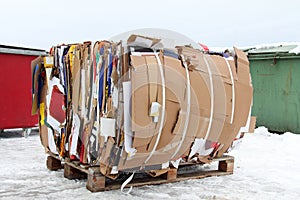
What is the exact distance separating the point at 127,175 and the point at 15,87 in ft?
11.7

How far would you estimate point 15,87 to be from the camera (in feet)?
22.4

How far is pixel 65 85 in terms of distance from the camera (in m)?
4.04

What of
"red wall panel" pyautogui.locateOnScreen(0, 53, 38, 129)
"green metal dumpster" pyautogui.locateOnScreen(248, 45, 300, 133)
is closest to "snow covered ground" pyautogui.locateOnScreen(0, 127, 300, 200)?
"red wall panel" pyautogui.locateOnScreen(0, 53, 38, 129)

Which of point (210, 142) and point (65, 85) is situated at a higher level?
point (65, 85)

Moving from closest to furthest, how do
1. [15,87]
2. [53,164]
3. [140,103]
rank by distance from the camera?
1. [140,103]
2. [53,164]
3. [15,87]

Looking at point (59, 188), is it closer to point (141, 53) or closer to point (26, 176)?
point (26, 176)

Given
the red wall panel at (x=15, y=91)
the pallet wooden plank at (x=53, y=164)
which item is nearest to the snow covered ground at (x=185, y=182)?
the pallet wooden plank at (x=53, y=164)

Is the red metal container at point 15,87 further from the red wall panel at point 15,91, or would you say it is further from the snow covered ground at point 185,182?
the snow covered ground at point 185,182

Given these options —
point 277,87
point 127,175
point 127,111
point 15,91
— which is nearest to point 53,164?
point 127,175

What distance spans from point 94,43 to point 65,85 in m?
0.63

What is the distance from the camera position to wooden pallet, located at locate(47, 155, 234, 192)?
3.64m

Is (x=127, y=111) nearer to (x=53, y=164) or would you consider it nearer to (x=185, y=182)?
(x=185, y=182)

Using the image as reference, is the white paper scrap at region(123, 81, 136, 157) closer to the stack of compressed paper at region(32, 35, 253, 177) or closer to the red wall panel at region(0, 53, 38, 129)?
the stack of compressed paper at region(32, 35, 253, 177)

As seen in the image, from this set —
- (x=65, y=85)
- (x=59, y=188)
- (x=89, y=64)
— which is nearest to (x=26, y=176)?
(x=59, y=188)
